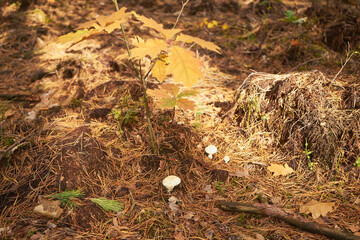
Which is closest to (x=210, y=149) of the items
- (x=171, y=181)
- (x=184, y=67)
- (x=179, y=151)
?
(x=179, y=151)

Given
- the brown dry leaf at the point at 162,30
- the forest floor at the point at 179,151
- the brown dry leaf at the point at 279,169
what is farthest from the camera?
the brown dry leaf at the point at 279,169

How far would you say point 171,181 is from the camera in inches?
79.8

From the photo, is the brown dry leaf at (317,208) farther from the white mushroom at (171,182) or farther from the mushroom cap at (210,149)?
the white mushroom at (171,182)

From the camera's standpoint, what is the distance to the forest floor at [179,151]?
1854 millimetres

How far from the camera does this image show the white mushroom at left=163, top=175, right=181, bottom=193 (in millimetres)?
2008

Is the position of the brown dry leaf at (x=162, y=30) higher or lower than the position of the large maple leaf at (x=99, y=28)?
lower

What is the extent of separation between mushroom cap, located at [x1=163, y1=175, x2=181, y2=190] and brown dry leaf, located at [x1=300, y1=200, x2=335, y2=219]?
109 cm

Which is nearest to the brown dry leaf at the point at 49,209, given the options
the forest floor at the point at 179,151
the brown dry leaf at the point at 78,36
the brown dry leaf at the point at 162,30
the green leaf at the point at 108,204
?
the forest floor at the point at 179,151

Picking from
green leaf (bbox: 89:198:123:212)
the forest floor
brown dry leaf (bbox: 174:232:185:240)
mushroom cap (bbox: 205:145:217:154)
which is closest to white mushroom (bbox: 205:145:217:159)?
mushroom cap (bbox: 205:145:217:154)

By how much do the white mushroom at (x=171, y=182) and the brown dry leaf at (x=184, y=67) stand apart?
1.01 meters

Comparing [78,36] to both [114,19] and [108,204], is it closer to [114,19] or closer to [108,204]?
[114,19]

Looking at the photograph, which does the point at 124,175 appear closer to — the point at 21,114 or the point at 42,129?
the point at 42,129

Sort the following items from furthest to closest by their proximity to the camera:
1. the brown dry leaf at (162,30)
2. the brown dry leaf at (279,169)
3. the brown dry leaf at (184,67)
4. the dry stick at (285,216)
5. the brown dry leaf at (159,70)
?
the brown dry leaf at (279,169) < the brown dry leaf at (159,70) < the dry stick at (285,216) < the brown dry leaf at (162,30) < the brown dry leaf at (184,67)

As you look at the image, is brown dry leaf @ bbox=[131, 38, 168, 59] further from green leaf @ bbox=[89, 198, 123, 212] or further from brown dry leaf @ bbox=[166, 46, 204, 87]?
green leaf @ bbox=[89, 198, 123, 212]
